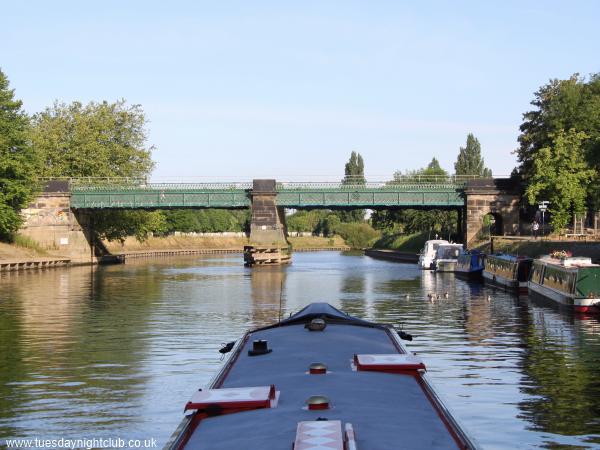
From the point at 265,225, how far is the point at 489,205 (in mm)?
25670

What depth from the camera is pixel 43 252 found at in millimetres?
104438

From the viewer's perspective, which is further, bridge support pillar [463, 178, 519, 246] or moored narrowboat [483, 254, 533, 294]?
bridge support pillar [463, 178, 519, 246]

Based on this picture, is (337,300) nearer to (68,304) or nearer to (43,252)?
(68,304)

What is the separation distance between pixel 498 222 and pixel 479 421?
296ft

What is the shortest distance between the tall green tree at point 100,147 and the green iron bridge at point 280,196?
8.50m

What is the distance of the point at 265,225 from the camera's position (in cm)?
10400

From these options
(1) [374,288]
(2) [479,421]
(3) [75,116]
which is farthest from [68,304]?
(3) [75,116]

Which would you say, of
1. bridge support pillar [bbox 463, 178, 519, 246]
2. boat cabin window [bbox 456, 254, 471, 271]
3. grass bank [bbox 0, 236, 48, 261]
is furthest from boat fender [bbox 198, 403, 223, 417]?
bridge support pillar [bbox 463, 178, 519, 246]

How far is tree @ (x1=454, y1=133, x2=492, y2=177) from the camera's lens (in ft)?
614

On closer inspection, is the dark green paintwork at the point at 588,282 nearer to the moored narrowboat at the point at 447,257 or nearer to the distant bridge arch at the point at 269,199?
the moored narrowboat at the point at 447,257

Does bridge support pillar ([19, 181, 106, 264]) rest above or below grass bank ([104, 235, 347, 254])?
above

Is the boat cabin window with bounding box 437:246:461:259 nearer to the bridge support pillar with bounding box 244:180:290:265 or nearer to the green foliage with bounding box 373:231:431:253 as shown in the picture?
the bridge support pillar with bounding box 244:180:290:265

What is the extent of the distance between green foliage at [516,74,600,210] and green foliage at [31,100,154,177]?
171ft

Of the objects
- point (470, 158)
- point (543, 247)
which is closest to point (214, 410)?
point (543, 247)
